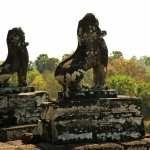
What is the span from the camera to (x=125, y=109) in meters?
8.55

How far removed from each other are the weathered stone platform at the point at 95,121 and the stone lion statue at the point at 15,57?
3.29 meters

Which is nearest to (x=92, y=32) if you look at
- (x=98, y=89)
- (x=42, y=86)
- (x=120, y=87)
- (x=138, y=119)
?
(x=98, y=89)

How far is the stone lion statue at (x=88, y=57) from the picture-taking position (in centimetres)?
851

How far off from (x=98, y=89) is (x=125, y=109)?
58cm

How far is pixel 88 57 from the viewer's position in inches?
340

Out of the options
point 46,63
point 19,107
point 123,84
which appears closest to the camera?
point 19,107

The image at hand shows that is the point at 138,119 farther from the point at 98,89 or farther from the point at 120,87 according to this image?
the point at 120,87

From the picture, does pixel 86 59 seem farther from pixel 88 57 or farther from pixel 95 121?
pixel 95 121

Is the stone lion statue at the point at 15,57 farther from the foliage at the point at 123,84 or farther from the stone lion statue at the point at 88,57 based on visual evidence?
the foliage at the point at 123,84

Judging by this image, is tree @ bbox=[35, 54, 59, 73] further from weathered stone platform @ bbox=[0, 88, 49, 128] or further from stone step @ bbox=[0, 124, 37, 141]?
stone step @ bbox=[0, 124, 37, 141]

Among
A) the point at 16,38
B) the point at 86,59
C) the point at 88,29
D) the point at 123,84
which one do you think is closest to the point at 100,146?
the point at 86,59

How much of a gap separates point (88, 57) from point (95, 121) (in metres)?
1.15

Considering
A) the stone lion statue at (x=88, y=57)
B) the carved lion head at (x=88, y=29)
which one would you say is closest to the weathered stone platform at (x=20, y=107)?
the stone lion statue at (x=88, y=57)

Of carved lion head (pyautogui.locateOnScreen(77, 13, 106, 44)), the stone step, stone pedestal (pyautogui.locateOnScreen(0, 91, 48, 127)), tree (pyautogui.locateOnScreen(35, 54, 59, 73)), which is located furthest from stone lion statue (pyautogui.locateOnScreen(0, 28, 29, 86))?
tree (pyautogui.locateOnScreen(35, 54, 59, 73))
